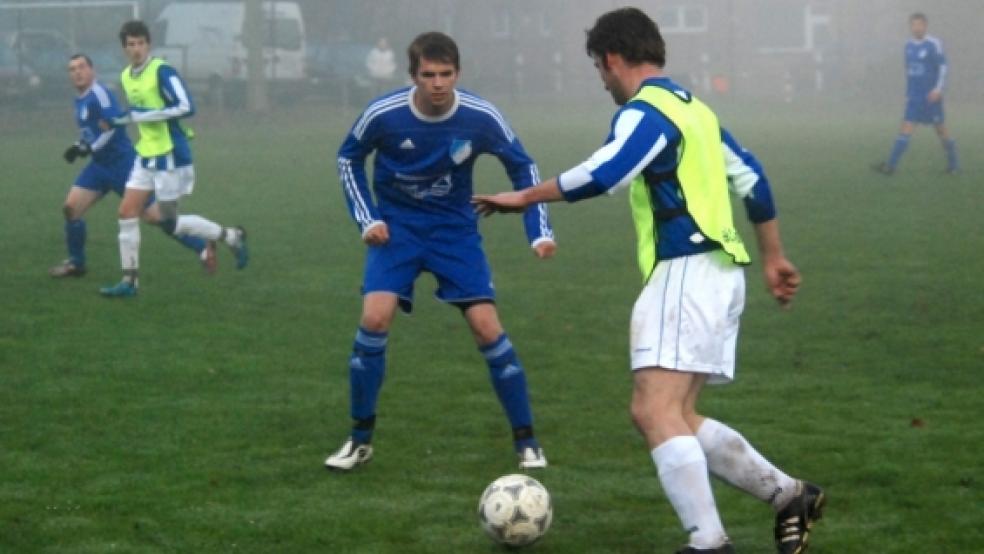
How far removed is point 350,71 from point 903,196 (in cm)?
2443

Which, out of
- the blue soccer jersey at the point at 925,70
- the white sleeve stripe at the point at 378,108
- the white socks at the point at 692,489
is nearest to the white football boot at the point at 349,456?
the white sleeve stripe at the point at 378,108

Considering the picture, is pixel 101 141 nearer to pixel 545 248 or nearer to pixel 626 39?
pixel 545 248

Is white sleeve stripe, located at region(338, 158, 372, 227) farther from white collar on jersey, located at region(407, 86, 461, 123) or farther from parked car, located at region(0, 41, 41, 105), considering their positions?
parked car, located at region(0, 41, 41, 105)

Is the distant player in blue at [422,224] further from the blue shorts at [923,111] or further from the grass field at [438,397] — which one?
the blue shorts at [923,111]

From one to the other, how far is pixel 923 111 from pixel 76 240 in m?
12.9

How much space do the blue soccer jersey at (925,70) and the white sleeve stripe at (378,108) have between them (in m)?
16.5

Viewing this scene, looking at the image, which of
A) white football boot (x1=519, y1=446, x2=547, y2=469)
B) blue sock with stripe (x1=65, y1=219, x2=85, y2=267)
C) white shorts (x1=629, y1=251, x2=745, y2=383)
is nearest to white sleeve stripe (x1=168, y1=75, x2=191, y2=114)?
blue sock with stripe (x1=65, y1=219, x2=85, y2=267)

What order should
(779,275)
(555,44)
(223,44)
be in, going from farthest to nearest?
(555,44)
(223,44)
(779,275)

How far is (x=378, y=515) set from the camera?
21.5 feet

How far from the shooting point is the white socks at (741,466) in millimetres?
5820

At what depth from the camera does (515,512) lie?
19.8 feet

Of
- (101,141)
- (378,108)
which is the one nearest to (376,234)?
(378,108)

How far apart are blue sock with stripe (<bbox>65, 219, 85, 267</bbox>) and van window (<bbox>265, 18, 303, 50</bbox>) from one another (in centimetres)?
2675

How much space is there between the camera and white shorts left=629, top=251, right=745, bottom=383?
18.3 ft
